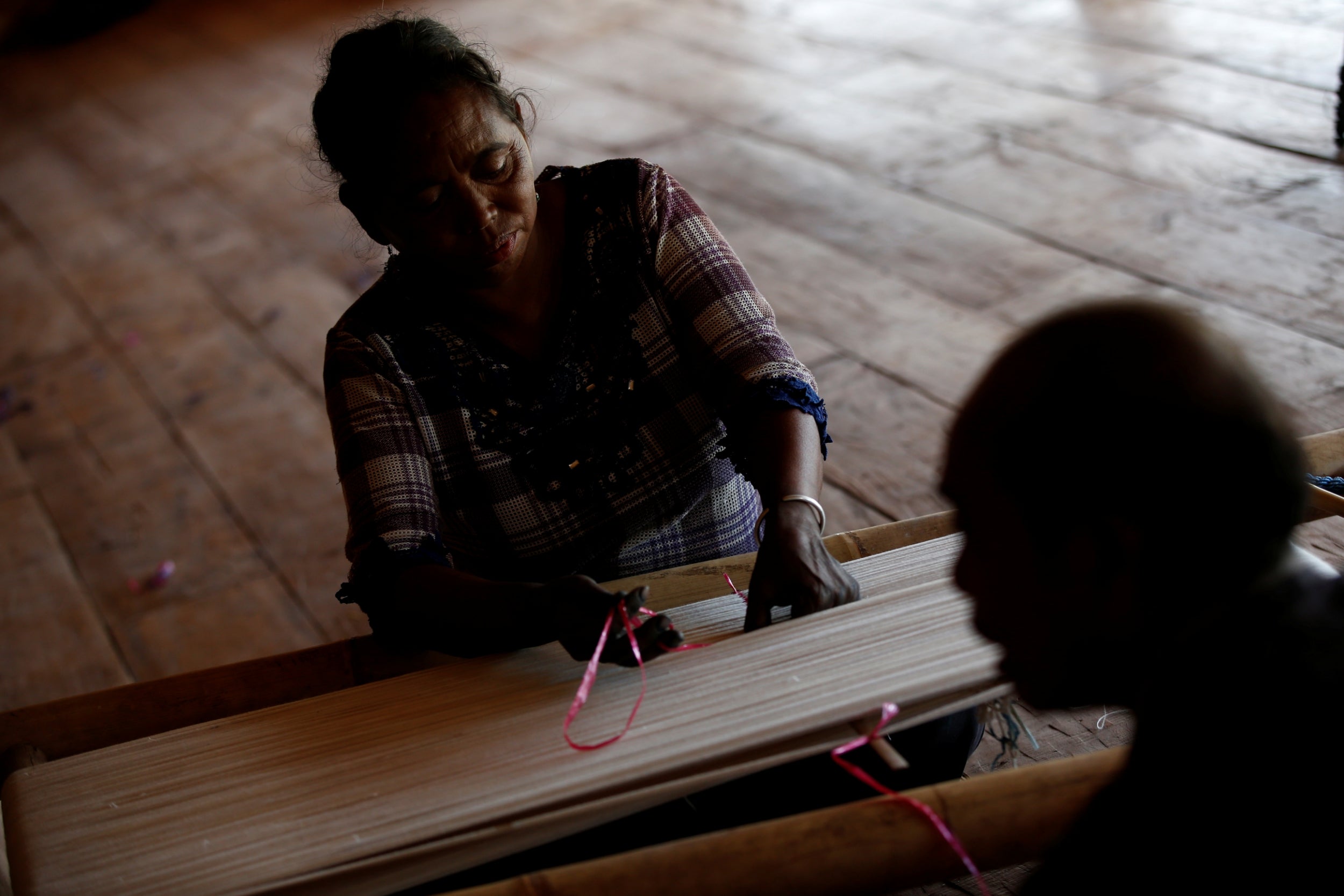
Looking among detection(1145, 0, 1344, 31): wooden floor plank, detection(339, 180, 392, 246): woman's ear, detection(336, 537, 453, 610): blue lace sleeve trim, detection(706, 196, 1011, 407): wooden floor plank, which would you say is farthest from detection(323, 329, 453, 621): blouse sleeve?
detection(1145, 0, 1344, 31): wooden floor plank

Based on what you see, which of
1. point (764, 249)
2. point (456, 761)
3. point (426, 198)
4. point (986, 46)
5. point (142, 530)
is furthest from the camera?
point (986, 46)

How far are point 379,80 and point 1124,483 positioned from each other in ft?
2.85

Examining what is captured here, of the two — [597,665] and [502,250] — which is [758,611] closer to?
[597,665]

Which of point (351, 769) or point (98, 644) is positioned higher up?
point (351, 769)

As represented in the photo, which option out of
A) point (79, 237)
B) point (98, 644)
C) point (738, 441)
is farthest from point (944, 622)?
point (79, 237)

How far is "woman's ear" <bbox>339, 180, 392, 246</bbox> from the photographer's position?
1.25 metres

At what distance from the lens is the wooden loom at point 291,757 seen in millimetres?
918

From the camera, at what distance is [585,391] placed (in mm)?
1376

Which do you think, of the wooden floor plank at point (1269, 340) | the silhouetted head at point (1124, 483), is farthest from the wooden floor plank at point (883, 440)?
the silhouetted head at point (1124, 483)

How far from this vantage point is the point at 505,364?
1.35 metres

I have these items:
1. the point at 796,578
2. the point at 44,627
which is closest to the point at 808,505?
the point at 796,578

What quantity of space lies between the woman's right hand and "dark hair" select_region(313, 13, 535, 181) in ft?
1.68

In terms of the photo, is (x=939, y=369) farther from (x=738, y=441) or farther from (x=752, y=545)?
(x=738, y=441)

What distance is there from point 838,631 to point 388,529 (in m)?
0.51
